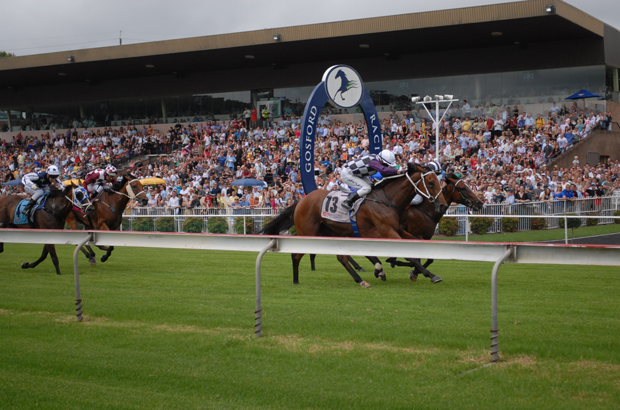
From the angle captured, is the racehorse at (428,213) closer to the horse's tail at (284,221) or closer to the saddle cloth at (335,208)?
the saddle cloth at (335,208)

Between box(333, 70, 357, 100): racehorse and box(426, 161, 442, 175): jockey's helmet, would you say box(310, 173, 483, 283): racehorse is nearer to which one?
box(426, 161, 442, 175): jockey's helmet

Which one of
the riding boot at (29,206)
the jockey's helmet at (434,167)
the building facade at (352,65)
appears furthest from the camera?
the building facade at (352,65)

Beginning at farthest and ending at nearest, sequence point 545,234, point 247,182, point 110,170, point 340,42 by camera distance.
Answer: point 340,42 → point 247,182 → point 545,234 → point 110,170

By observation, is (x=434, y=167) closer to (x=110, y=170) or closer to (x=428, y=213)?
(x=428, y=213)

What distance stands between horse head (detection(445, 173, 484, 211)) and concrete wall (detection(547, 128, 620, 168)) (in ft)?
39.9

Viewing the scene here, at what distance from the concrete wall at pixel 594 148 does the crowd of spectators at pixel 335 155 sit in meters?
0.24

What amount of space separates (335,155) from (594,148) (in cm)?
994

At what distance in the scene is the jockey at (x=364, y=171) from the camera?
9.42 m

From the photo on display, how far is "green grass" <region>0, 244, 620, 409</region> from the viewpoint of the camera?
392 cm

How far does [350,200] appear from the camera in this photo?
939 cm

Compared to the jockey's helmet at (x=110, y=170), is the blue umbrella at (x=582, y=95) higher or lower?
higher

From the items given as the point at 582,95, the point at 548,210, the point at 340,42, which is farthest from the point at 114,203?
the point at 582,95

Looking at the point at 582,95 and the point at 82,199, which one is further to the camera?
the point at 582,95

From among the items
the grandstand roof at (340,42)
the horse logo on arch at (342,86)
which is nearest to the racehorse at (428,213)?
the horse logo on arch at (342,86)
